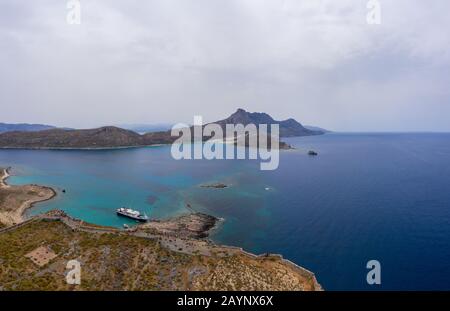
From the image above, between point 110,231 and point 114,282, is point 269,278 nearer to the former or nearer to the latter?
point 114,282

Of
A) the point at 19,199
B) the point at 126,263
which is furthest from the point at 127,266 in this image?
the point at 19,199

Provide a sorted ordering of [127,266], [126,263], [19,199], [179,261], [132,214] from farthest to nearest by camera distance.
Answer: [19,199], [132,214], [179,261], [126,263], [127,266]

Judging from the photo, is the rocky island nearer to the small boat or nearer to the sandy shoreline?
the small boat

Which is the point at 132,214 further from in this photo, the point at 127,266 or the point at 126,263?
the point at 127,266

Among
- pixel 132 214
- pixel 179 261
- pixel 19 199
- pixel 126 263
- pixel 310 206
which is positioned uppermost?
pixel 19 199

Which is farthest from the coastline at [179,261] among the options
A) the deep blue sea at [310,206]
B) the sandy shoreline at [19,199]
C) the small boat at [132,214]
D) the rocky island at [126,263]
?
the sandy shoreline at [19,199]
